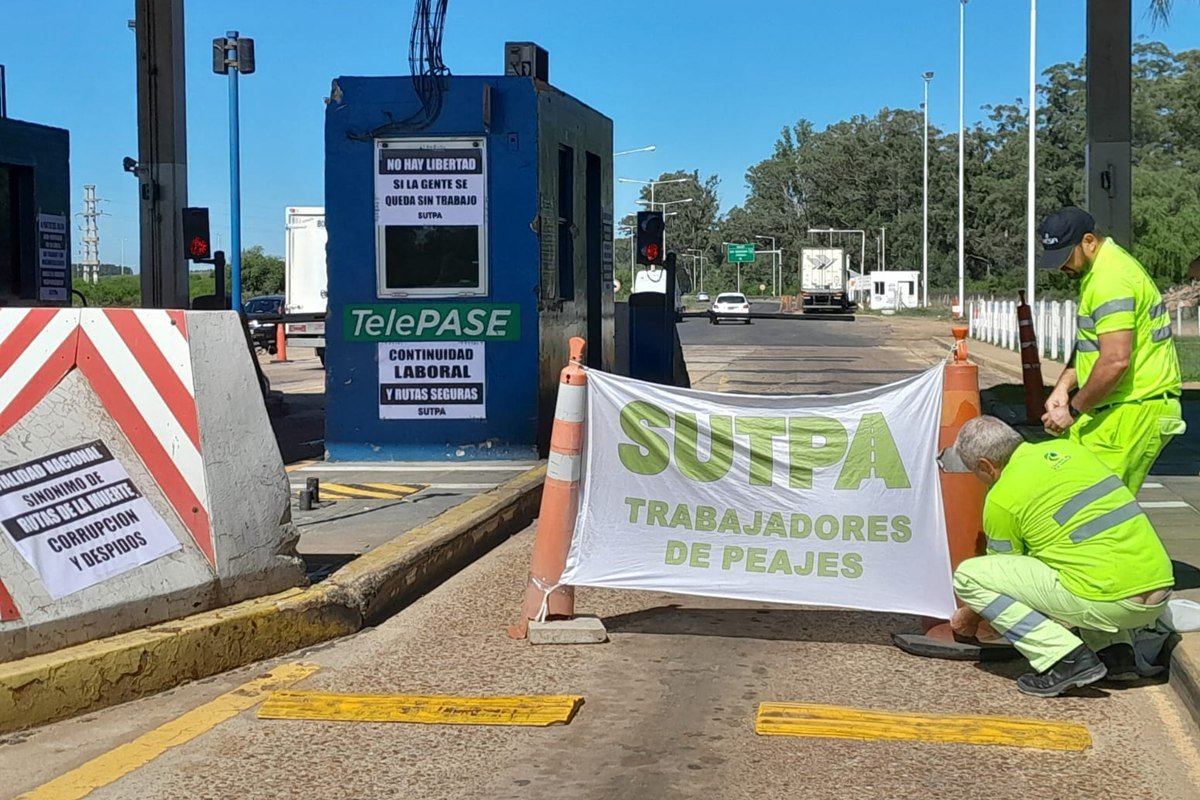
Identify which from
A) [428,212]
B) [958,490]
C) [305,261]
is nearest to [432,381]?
[428,212]

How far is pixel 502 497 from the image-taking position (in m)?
9.39

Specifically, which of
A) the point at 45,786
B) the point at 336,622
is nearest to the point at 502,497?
the point at 336,622

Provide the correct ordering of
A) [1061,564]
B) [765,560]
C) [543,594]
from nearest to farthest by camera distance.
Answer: [1061,564]
[765,560]
[543,594]

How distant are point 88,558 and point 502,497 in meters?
4.08

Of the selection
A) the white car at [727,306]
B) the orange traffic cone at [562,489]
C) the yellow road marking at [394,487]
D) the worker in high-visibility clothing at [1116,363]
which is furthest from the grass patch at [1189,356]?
the white car at [727,306]

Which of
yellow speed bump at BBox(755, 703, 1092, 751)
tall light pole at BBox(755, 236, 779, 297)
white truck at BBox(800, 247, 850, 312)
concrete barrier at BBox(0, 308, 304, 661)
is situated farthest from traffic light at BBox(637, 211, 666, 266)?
tall light pole at BBox(755, 236, 779, 297)

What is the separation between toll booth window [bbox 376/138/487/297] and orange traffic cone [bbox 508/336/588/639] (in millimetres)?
5181

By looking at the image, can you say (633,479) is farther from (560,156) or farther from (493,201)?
(560,156)

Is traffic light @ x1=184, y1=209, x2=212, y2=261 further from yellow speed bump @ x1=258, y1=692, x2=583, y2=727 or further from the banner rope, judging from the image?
yellow speed bump @ x1=258, y1=692, x2=583, y2=727

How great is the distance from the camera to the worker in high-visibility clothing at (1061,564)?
17.9ft

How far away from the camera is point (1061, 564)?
5.52 metres

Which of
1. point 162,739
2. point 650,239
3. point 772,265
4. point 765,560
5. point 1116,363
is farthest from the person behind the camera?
point 772,265

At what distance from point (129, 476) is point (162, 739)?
1295 mm

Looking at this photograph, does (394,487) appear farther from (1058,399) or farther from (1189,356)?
(1189,356)
